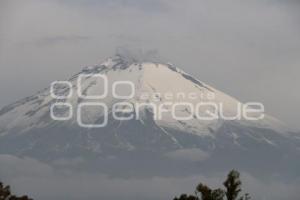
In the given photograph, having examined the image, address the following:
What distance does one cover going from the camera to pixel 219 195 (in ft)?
215

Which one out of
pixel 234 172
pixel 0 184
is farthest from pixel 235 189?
pixel 0 184

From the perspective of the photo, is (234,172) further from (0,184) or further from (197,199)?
(0,184)

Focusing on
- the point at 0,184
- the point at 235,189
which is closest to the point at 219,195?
the point at 235,189

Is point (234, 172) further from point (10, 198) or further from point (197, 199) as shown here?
→ point (10, 198)

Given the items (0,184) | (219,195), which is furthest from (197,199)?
(0,184)

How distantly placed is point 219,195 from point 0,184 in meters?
12.7

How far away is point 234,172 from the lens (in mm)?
65000

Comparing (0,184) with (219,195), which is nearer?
(219,195)

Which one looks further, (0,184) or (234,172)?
(0,184)

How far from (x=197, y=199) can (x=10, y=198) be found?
10.9 meters

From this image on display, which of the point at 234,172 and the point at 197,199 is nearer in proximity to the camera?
the point at 234,172

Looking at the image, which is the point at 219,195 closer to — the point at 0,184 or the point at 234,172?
the point at 234,172

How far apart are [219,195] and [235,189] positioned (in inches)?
41.6

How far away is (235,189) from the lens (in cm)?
6494
